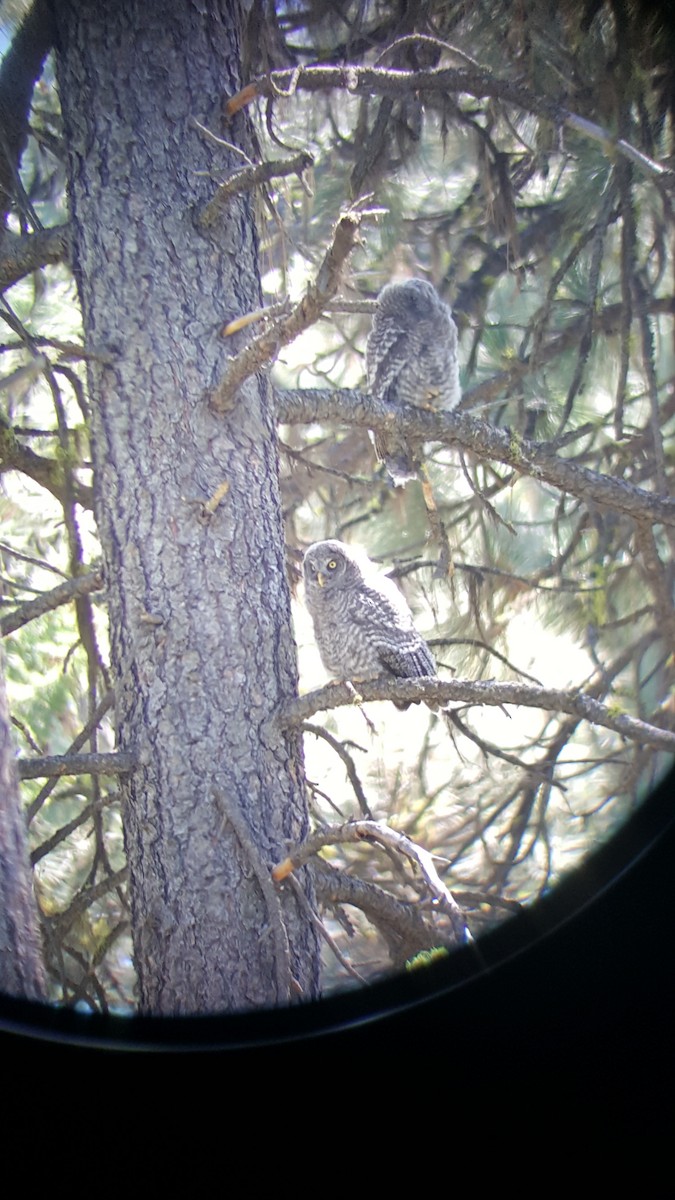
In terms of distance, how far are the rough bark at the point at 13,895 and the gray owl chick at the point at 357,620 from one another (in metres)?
1.55

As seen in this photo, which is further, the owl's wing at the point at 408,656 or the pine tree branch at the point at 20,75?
the owl's wing at the point at 408,656

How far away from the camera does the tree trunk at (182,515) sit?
2.22 metres

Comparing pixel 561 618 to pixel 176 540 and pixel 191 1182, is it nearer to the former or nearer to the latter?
pixel 176 540

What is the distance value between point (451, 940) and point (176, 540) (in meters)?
1.07

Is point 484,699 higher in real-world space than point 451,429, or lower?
lower

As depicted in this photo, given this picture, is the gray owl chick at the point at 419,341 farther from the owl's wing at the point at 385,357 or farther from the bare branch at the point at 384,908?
the bare branch at the point at 384,908

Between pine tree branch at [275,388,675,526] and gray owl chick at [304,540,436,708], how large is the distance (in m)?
0.82

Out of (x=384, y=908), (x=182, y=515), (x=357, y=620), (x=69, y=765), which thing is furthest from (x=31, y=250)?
(x=384, y=908)

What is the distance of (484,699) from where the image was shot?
6.79ft

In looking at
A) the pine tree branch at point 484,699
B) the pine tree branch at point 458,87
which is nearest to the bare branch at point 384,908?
the pine tree branch at point 484,699

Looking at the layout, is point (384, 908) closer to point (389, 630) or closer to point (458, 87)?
point (389, 630)

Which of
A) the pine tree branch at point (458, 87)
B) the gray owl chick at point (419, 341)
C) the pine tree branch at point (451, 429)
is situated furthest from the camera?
the gray owl chick at point (419, 341)

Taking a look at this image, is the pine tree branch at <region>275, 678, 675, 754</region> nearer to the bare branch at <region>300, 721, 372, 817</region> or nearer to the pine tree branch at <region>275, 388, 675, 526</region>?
the bare branch at <region>300, 721, 372, 817</region>

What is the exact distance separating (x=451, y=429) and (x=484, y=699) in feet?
2.62
